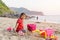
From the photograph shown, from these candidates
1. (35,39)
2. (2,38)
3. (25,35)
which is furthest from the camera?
(25,35)

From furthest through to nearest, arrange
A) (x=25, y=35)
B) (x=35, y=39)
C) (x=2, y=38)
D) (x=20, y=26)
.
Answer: (x=20, y=26), (x=25, y=35), (x=35, y=39), (x=2, y=38)

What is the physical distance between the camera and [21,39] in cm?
811

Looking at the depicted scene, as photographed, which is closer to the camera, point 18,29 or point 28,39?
point 28,39

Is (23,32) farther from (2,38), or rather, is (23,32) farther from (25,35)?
(2,38)

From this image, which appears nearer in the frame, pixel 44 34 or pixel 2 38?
pixel 2 38

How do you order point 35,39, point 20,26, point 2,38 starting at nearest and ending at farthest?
1. point 2,38
2. point 35,39
3. point 20,26

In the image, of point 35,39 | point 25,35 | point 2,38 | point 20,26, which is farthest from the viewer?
point 20,26

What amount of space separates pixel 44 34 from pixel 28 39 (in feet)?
3.26

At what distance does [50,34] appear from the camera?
8.91m

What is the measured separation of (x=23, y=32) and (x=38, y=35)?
732 mm

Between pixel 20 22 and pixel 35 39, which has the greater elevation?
pixel 20 22

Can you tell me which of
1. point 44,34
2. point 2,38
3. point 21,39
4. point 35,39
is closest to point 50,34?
point 44,34

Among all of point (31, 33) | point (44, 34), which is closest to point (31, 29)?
point (31, 33)

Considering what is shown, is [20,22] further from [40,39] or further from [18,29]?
[40,39]
